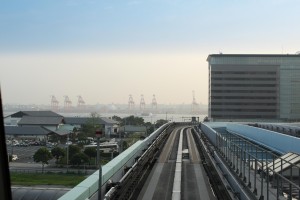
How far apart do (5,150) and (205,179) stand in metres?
10.4

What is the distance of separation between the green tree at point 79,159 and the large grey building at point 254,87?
62.6 meters

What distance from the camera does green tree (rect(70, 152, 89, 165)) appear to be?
117 ft

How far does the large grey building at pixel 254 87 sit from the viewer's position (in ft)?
314

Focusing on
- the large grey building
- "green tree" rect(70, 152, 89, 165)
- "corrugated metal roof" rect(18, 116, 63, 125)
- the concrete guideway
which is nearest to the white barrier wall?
the concrete guideway

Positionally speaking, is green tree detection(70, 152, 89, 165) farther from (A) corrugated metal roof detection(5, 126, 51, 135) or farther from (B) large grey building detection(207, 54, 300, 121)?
(B) large grey building detection(207, 54, 300, 121)

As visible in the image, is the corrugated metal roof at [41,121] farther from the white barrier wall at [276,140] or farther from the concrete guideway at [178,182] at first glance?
the concrete guideway at [178,182]

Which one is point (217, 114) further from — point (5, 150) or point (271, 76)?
point (5, 150)

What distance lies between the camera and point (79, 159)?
35.8 meters

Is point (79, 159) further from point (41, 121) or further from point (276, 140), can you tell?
point (41, 121)

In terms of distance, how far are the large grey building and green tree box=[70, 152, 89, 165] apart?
62.6 meters

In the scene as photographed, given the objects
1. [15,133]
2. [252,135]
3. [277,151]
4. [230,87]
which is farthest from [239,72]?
[277,151]

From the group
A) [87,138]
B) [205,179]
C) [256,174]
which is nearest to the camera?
[256,174]

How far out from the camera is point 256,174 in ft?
26.4

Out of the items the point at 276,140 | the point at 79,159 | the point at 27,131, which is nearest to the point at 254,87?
the point at 27,131
